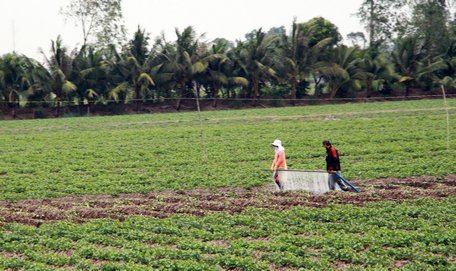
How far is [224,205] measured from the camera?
13719 millimetres

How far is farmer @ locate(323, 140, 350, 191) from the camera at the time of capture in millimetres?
14555

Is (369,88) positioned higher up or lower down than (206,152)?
higher up

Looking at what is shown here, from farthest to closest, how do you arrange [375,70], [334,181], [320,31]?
[320,31], [375,70], [334,181]

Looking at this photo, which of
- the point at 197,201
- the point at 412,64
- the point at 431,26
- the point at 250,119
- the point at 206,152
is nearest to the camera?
the point at 197,201

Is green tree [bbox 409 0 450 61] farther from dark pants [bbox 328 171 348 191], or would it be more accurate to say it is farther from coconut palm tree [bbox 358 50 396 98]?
dark pants [bbox 328 171 348 191]

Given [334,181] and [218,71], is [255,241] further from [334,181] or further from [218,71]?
[218,71]

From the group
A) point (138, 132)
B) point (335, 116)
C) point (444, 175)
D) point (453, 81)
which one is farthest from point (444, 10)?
point (444, 175)

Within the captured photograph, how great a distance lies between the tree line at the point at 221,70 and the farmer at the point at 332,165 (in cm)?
3283

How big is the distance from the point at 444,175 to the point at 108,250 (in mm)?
10674

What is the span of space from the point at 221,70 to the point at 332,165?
3817 cm

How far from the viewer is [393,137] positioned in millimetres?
24422

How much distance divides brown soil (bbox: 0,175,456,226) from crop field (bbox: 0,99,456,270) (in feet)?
0.12

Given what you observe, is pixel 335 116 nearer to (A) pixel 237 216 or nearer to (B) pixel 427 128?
(B) pixel 427 128

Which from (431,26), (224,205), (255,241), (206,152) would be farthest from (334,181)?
(431,26)
